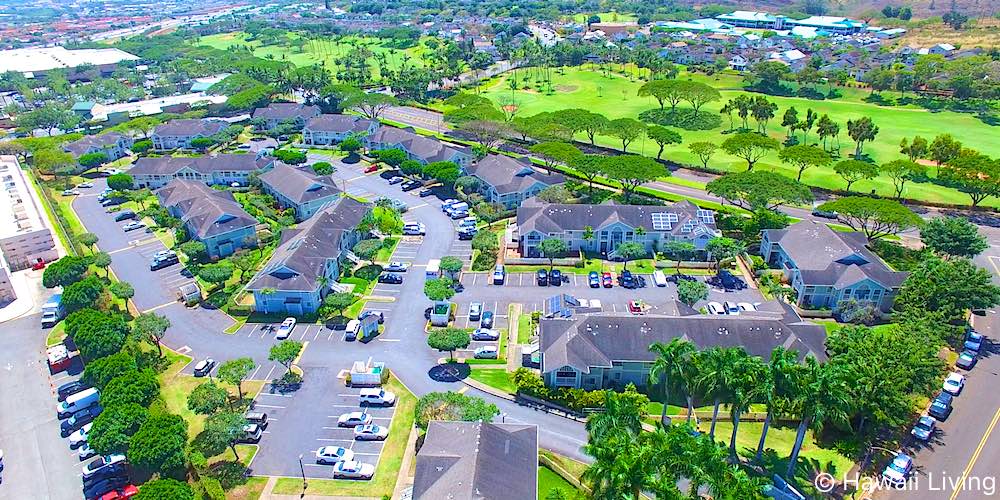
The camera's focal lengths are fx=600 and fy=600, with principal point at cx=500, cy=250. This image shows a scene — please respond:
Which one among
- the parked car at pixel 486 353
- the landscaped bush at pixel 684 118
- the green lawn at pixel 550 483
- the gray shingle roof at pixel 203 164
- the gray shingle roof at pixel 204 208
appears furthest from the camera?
the landscaped bush at pixel 684 118

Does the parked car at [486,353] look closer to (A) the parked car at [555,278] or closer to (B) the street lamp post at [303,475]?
(A) the parked car at [555,278]

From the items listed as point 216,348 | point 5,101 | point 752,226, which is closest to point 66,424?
point 216,348

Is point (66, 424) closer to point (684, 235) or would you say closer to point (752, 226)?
point (684, 235)

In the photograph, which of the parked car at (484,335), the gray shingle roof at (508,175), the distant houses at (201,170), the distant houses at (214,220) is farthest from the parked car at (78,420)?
the distant houses at (201,170)

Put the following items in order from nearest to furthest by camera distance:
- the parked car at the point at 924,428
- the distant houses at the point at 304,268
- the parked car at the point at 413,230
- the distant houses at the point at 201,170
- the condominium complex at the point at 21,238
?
the parked car at the point at 924,428, the distant houses at the point at 304,268, the condominium complex at the point at 21,238, the parked car at the point at 413,230, the distant houses at the point at 201,170

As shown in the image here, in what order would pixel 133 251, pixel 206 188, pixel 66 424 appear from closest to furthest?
pixel 66 424 → pixel 133 251 → pixel 206 188

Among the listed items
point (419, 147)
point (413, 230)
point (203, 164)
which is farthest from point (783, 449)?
point (203, 164)

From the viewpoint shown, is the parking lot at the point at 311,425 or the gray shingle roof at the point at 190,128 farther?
the gray shingle roof at the point at 190,128
